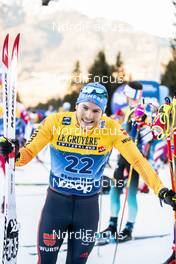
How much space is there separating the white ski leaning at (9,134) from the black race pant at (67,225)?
19cm

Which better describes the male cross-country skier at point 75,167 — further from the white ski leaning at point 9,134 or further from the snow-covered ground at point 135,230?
the snow-covered ground at point 135,230

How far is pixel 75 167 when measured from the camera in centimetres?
284

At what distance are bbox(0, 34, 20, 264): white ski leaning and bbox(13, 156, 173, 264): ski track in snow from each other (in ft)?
3.39

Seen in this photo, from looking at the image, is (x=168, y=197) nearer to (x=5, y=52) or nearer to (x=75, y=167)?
(x=75, y=167)

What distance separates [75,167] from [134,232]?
8.31ft

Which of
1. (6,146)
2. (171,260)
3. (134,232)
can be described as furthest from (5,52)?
(134,232)

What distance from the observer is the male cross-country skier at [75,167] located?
2832 millimetres

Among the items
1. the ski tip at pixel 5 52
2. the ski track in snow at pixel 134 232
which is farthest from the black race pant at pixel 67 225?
the ski track in snow at pixel 134 232

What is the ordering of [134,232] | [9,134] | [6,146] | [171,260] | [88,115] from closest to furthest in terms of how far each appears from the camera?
[6,146] < [9,134] < [88,115] < [171,260] < [134,232]

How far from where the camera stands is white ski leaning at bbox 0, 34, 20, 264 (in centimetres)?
272

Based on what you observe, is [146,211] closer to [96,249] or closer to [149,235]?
[149,235]

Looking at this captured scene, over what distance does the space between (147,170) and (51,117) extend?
68 centimetres

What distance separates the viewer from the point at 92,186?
288 cm

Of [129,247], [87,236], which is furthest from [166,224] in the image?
[87,236]
